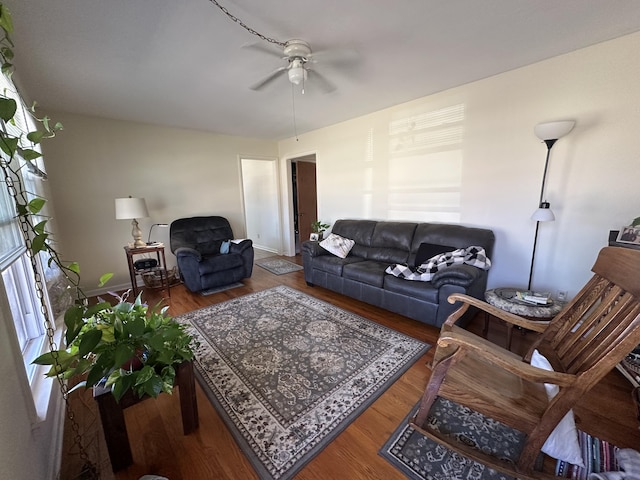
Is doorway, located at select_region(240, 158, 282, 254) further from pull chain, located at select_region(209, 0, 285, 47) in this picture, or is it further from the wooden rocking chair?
the wooden rocking chair

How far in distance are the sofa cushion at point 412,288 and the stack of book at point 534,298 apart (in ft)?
2.05

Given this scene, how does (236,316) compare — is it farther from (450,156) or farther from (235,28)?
(450,156)

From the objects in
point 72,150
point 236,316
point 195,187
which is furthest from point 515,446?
point 72,150

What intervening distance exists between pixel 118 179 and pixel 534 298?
4915mm

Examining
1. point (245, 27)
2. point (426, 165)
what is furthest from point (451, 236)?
point (245, 27)

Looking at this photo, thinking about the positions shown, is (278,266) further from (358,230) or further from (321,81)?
(321,81)

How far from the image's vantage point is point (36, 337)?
5.79ft

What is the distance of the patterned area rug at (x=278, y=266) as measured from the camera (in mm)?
4378

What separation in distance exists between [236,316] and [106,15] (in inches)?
98.5

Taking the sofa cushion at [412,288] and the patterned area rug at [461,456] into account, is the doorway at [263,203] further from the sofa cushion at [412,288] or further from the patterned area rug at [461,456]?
the patterned area rug at [461,456]

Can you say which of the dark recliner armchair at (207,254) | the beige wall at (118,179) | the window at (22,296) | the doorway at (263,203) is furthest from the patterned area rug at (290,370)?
the doorway at (263,203)

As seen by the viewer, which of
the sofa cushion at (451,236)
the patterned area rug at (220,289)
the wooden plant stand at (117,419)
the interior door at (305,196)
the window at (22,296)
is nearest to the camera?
the wooden plant stand at (117,419)

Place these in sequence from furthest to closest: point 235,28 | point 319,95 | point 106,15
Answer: point 319,95 → point 235,28 → point 106,15

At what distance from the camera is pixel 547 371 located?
1028mm
